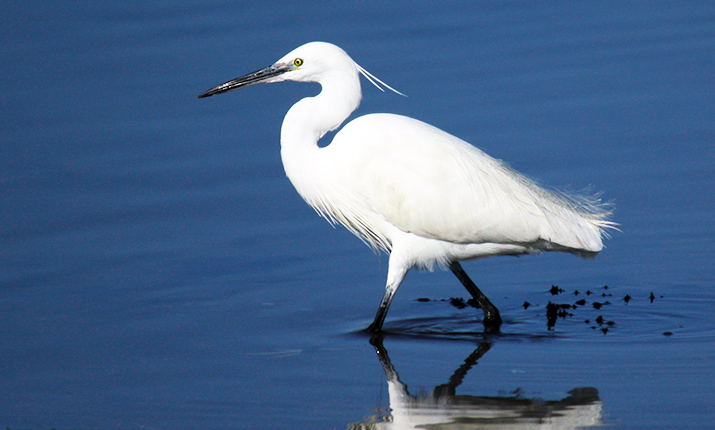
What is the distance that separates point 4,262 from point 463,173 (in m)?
3.83

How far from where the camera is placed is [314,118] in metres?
6.48

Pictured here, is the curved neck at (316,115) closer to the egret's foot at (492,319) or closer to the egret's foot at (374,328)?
the egret's foot at (374,328)

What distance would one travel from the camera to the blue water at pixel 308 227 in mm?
5617

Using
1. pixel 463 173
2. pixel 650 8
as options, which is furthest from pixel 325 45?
pixel 650 8

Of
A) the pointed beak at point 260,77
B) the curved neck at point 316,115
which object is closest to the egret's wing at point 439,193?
the curved neck at point 316,115

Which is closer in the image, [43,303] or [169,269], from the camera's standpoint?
[43,303]

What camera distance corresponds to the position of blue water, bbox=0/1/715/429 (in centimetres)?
562

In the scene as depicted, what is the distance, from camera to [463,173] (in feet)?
21.4

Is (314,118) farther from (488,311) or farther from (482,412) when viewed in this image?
(482,412)

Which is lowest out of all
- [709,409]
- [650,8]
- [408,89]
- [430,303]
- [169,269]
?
[709,409]

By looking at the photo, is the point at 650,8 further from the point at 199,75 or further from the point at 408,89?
the point at 199,75

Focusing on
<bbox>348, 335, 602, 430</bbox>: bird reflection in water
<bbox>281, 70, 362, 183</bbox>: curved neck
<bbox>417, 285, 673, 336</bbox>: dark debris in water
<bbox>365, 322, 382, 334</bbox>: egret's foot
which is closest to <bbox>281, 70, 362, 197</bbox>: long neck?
<bbox>281, 70, 362, 183</bbox>: curved neck

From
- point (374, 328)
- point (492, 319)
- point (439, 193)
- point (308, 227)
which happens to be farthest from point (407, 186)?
point (308, 227)

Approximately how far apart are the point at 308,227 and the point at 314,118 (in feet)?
6.98
